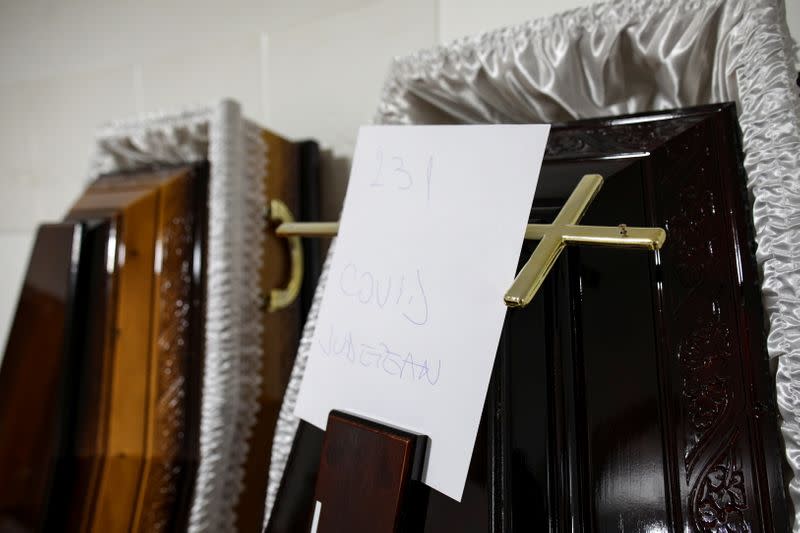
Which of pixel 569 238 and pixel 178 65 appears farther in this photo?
pixel 178 65

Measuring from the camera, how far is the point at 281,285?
660mm

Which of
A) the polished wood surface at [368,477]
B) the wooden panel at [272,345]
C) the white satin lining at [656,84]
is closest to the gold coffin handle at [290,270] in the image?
the wooden panel at [272,345]

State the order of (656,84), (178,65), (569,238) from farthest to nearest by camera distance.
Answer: (178,65) → (656,84) → (569,238)

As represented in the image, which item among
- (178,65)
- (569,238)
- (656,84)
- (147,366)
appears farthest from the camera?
(178,65)

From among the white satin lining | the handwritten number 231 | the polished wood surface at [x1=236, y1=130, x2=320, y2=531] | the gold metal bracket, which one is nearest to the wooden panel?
the polished wood surface at [x1=236, y1=130, x2=320, y2=531]

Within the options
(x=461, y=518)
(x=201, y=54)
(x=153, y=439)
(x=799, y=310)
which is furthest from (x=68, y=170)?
(x=799, y=310)

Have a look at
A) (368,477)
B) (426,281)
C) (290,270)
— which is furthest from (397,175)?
(290,270)

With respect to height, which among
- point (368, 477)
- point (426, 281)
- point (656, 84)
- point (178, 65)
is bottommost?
point (368, 477)

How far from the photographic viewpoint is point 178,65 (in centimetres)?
92

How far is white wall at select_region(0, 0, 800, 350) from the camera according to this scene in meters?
0.71

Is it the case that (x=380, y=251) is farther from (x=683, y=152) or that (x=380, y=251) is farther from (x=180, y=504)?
(x=180, y=504)

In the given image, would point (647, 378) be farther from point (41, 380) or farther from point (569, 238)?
point (41, 380)

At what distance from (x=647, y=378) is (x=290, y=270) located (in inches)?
17.4

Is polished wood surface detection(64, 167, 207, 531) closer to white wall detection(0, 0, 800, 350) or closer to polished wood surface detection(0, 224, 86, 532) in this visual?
polished wood surface detection(0, 224, 86, 532)
